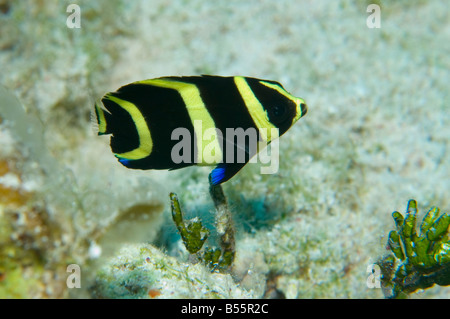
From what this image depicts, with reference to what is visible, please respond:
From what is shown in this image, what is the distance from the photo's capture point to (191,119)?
82.0 inches

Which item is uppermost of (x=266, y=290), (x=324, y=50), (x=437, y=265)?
(x=324, y=50)

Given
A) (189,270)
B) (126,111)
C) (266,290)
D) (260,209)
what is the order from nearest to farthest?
(126,111) → (189,270) → (266,290) → (260,209)

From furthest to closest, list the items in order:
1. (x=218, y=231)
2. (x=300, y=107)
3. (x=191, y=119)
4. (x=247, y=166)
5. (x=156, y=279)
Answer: (x=247, y=166)
(x=218, y=231)
(x=156, y=279)
(x=300, y=107)
(x=191, y=119)

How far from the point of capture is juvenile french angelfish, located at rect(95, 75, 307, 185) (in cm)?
208

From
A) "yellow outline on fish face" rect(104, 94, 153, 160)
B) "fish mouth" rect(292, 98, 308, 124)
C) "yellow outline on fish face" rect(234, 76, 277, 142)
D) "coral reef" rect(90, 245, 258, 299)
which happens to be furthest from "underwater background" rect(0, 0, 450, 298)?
"fish mouth" rect(292, 98, 308, 124)

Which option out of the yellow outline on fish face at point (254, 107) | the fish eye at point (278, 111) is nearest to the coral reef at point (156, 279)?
the yellow outline on fish face at point (254, 107)

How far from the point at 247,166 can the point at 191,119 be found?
5.43ft

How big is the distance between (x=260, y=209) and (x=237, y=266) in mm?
732

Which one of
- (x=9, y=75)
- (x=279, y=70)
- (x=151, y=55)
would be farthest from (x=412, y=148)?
(x=9, y=75)

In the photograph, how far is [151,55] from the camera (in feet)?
17.5

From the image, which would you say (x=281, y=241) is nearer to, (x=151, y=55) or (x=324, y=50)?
(x=324, y=50)

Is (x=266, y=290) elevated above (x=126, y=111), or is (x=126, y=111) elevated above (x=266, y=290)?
(x=126, y=111)

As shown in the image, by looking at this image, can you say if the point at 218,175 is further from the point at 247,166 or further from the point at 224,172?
the point at 247,166

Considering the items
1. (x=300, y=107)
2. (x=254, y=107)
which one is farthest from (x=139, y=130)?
(x=300, y=107)
